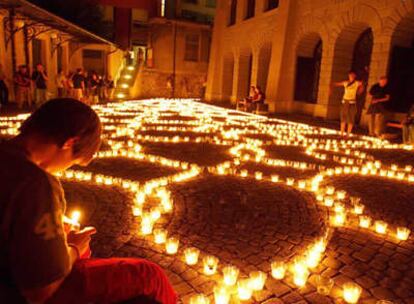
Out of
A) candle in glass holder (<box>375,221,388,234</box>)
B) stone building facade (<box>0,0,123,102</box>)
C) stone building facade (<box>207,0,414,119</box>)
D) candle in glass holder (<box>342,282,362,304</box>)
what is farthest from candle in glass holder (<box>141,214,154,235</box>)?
stone building facade (<box>207,0,414,119</box>)

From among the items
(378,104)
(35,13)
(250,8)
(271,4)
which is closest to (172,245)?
(378,104)

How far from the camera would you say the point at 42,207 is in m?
1.36

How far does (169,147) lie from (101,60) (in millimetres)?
28051

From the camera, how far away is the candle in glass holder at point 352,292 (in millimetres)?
2896

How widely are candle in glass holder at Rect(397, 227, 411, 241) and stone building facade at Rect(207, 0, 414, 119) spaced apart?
37.6 feet

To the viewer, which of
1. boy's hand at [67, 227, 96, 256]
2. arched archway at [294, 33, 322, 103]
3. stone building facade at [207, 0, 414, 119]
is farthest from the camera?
arched archway at [294, 33, 322, 103]

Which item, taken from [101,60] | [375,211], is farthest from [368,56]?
[101,60]

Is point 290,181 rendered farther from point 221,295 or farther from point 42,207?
point 42,207

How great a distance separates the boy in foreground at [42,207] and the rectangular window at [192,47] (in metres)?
38.0

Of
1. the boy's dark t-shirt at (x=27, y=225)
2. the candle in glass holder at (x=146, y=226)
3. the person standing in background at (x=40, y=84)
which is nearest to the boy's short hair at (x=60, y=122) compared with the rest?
the boy's dark t-shirt at (x=27, y=225)

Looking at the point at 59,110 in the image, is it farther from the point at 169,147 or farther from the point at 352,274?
the point at 169,147

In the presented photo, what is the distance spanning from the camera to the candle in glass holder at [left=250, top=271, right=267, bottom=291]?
3021 mm

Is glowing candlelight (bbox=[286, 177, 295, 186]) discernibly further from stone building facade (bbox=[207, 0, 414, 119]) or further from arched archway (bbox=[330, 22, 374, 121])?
arched archway (bbox=[330, 22, 374, 121])

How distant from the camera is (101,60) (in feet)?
112
